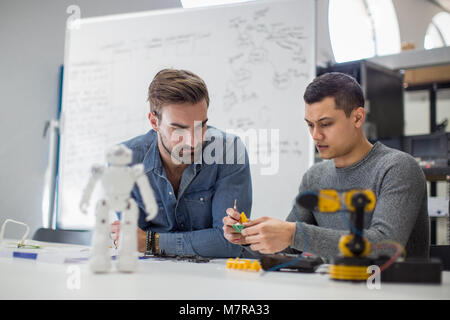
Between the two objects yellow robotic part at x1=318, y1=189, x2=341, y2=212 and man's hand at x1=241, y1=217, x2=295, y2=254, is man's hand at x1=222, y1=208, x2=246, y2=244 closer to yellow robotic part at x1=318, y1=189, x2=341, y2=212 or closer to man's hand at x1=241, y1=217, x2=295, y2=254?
man's hand at x1=241, y1=217, x2=295, y2=254

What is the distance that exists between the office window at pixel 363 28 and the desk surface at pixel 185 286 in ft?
11.6

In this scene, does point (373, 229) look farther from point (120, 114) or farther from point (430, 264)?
point (120, 114)

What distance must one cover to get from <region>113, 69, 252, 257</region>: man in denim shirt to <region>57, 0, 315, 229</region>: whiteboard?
633mm

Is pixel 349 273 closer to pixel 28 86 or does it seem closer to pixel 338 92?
pixel 338 92

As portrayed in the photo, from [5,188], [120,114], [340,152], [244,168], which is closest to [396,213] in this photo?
[340,152]

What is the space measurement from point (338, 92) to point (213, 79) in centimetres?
122

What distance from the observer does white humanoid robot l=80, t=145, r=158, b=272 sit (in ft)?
2.49

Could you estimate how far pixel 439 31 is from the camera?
16.8ft

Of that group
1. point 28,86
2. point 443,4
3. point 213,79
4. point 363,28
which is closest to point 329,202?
point 213,79

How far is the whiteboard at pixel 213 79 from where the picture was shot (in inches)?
87.7

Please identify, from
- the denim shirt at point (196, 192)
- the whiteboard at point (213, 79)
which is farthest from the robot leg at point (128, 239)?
the whiteboard at point (213, 79)

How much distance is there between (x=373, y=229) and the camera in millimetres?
1009

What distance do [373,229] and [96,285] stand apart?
63cm

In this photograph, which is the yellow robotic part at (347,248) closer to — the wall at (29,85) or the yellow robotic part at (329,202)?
the yellow robotic part at (329,202)
